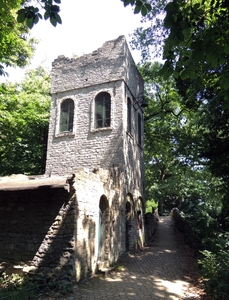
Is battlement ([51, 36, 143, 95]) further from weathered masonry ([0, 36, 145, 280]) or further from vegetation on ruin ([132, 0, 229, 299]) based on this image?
vegetation on ruin ([132, 0, 229, 299])

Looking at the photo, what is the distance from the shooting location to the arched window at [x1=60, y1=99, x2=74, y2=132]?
1441 centimetres

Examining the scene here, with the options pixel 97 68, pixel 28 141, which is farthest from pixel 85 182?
pixel 28 141

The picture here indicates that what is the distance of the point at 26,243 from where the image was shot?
8312 mm

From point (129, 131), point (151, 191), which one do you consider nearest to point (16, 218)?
point (129, 131)

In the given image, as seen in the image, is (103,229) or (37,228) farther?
(103,229)

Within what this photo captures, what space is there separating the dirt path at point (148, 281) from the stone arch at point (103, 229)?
2.53 feet

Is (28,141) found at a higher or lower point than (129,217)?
higher

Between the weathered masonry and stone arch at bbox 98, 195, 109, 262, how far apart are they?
0.03 meters

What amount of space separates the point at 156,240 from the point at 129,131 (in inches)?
282

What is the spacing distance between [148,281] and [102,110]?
8579 mm

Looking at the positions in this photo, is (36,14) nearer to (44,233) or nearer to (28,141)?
(44,233)

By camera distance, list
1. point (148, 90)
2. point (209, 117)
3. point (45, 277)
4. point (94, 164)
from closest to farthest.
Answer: point (45, 277)
point (209, 117)
point (94, 164)
point (148, 90)

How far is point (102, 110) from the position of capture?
45.0ft

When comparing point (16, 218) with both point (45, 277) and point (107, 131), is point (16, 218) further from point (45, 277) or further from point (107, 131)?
point (107, 131)
